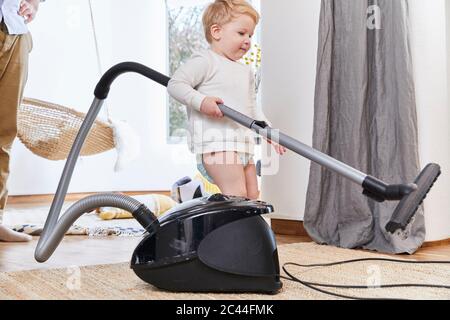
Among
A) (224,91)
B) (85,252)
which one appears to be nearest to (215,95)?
(224,91)

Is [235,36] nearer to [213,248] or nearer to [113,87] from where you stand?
[213,248]

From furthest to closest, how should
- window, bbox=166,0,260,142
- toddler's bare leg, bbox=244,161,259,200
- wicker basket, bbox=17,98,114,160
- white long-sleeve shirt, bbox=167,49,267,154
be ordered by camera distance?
window, bbox=166,0,260,142 → wicker basket, bbox=17,98,114,160 → toddler's bare leg, bbox=244,161,259,200 → white long-sleeve shirt, bbox=167,49,267,154

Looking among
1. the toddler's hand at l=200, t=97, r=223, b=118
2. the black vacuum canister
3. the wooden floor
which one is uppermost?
the toddler's hand at l=200, t=97, r=223, b=118

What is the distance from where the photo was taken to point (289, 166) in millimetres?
2408

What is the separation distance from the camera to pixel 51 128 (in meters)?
3.12

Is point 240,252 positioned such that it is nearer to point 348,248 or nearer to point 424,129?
point 348,248

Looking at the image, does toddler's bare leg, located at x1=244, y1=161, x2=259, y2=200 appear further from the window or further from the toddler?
the window

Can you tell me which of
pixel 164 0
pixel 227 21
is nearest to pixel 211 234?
pixel 227 21

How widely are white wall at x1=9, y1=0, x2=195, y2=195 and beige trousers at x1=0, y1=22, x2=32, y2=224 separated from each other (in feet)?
6.60

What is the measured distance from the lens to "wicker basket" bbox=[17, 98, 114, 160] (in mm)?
3070

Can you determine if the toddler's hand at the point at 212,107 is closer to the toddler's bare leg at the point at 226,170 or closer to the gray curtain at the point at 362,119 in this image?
the toddler's bare leg at the point at 226,170

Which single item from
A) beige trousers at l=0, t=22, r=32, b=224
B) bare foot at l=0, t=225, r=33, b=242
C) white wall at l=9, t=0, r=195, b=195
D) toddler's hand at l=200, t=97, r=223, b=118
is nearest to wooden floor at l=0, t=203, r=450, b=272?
bare foot at l=0, t=225, r=33, b=242

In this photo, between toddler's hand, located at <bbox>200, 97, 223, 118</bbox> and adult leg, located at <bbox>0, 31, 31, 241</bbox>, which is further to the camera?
adult leg, located at <bbox>0, 31, 31, 241</bbox>

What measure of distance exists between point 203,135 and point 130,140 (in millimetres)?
1438
